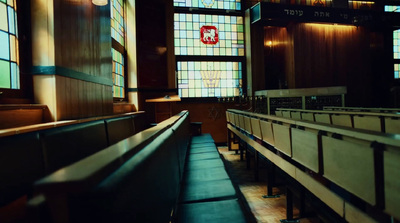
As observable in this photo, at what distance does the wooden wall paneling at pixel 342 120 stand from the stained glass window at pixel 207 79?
4.44 meters

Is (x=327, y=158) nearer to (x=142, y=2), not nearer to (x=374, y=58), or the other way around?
(x=142, y=2)

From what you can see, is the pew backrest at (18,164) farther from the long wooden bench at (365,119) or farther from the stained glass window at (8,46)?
the long wooden bench at (365,119)

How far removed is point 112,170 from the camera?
0.55 m

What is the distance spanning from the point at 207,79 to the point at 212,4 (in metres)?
2.22

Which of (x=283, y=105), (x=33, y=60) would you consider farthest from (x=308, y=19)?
(x=33, y=60)

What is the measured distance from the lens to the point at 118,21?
5.18 m

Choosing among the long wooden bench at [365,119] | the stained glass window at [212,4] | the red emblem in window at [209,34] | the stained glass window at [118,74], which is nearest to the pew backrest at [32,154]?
the long wooden bench at [365,119]

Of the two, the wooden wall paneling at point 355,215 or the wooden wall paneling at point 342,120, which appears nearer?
the wooden wall paneling at point 355,215

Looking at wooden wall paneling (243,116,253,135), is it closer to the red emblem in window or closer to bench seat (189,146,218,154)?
bench seat (189,146,218,154)

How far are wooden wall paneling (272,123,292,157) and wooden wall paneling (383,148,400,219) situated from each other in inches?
38.4

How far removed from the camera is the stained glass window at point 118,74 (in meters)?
4.97

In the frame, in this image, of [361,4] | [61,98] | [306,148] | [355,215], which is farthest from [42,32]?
[361,4]

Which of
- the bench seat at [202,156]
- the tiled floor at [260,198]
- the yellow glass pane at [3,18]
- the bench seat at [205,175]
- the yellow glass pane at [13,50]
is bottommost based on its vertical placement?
the tiled floor at [260,198]

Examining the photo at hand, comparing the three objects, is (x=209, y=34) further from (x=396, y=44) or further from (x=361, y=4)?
(x=396, y=44)
